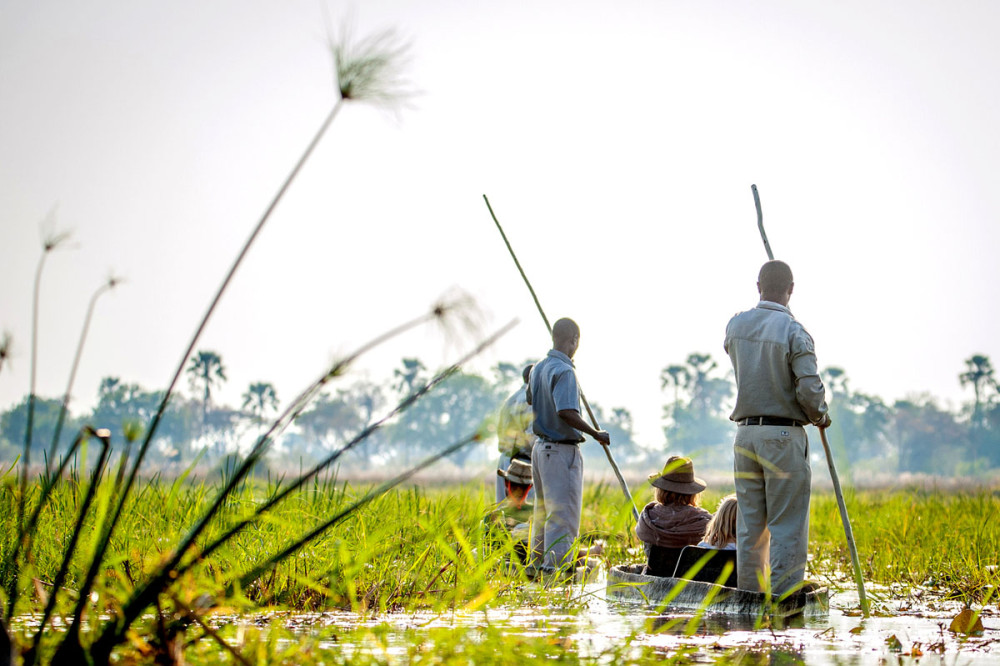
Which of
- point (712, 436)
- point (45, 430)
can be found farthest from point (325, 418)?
point (712, 436)

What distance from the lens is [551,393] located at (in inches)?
314

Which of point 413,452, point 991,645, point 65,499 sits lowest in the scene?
point 991,645

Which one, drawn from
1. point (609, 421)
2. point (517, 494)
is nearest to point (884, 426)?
point (609, 421)

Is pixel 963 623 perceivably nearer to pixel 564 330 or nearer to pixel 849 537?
pixel 849 537

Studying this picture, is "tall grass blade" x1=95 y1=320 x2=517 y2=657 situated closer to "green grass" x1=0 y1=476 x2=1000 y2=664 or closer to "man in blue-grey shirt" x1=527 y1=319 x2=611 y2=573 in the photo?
"green grass" x1=0 y1=476 x2=1000 y2=664

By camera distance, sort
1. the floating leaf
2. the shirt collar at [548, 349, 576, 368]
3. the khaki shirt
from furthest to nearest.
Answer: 1. the shirt collar at [548, 349, 576, 368]
2. the khaki shirt
3. the floating leaf

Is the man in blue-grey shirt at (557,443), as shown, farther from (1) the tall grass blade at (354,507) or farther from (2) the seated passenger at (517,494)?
(1) the tall grass blade at (354,507)

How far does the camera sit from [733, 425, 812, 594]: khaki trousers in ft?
21.5

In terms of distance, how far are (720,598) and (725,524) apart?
1056 millimetres

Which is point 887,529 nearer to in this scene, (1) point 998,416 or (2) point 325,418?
(2) point 325,418

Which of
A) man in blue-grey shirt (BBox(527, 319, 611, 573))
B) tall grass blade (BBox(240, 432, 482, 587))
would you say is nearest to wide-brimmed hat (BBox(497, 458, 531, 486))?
man in blue-grey shirt (BBox(527, 319, 611, 573))

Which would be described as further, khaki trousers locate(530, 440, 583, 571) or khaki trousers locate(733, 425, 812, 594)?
khaki trousers locate(530, 440, 583, 571)

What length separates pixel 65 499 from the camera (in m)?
6.72

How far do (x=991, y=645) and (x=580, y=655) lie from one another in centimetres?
225
